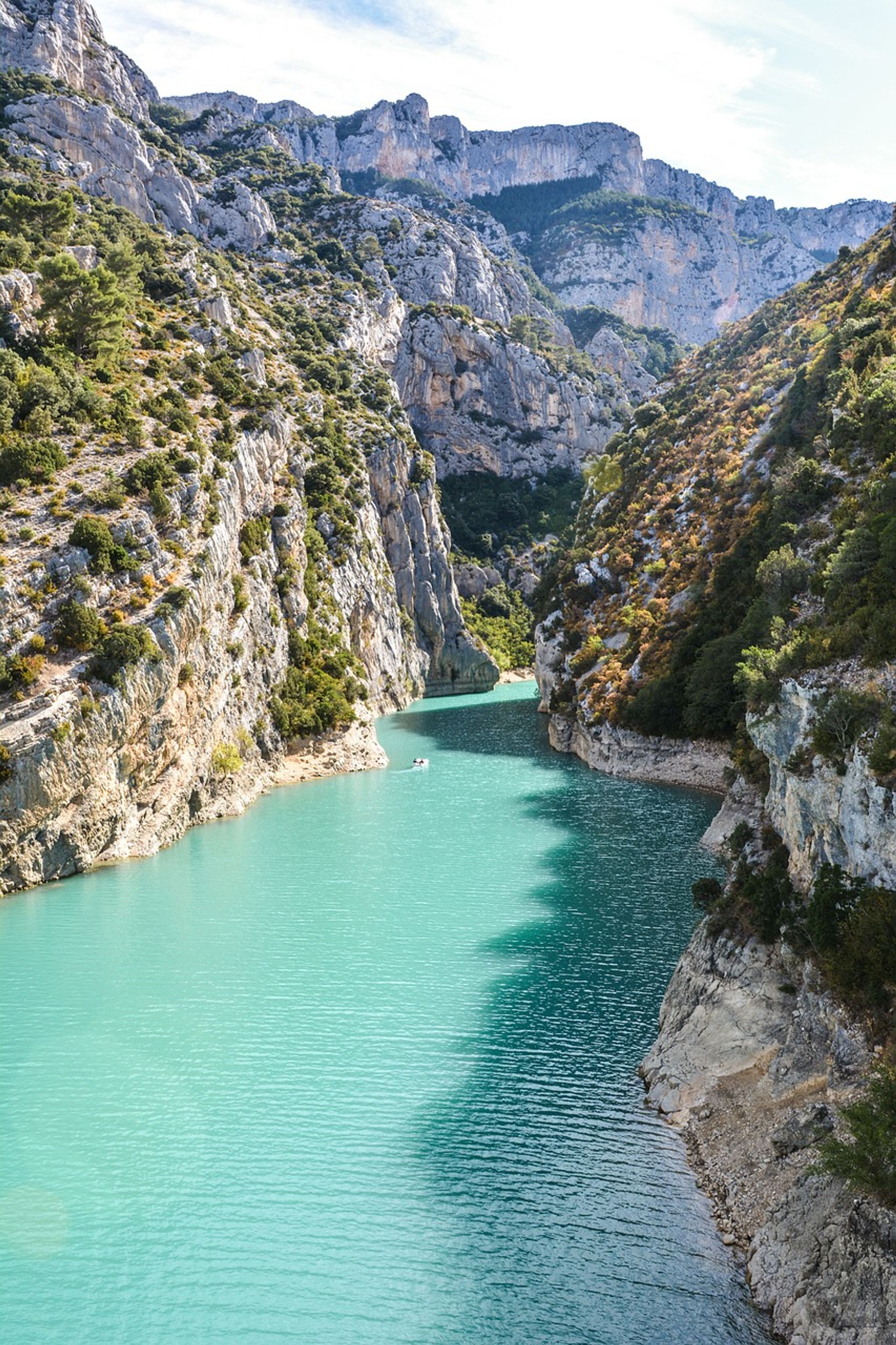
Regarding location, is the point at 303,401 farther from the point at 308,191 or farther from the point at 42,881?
the point at 308,191

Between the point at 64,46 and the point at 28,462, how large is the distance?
73427mm

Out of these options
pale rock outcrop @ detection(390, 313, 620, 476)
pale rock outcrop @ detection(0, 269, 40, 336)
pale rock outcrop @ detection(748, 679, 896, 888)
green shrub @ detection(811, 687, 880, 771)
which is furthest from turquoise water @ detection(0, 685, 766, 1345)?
pale rock outcrop @ detection(390, 313, 620, 476)

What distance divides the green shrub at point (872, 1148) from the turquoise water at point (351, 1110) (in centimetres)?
266

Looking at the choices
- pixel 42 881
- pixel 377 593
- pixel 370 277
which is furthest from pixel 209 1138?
pixel 370 277

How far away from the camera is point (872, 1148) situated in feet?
44.7

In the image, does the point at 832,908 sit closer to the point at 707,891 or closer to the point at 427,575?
the point at 707,891

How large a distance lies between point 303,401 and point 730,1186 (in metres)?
74.9

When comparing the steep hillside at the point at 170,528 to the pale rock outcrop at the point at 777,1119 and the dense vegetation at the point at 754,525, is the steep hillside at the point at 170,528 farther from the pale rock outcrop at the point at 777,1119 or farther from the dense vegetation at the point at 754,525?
the pale rock outcrop at the point at 777,1119

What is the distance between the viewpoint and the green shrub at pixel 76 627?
38.2 m

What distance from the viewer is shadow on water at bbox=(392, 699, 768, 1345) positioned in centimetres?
1410

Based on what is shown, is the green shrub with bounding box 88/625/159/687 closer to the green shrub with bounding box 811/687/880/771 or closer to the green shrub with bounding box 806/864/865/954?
the green shrub with bounding box 811/687/880/771

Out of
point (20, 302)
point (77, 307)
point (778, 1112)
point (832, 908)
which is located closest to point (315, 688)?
point (77, 307)

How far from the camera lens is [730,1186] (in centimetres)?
1669

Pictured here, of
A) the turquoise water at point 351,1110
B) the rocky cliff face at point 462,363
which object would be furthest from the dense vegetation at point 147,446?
the rocky cliff face at point 462,363
